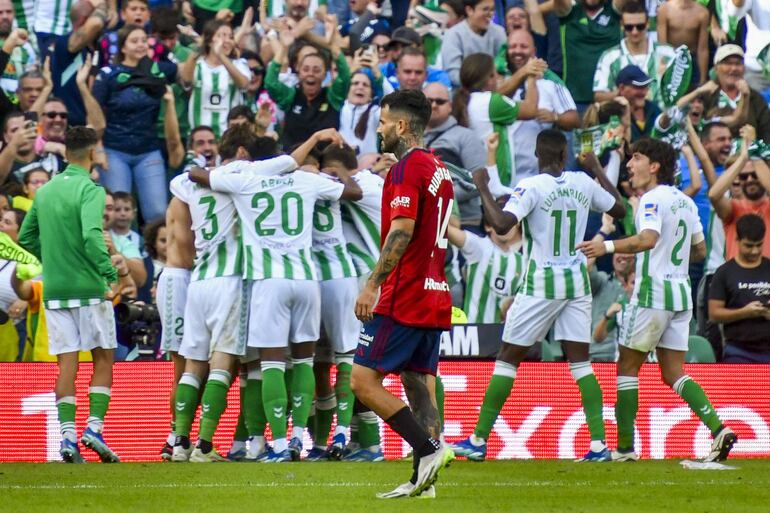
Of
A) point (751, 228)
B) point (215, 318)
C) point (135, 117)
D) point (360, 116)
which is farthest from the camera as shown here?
point (360, 116)

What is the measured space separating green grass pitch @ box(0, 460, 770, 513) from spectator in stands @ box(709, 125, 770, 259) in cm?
505

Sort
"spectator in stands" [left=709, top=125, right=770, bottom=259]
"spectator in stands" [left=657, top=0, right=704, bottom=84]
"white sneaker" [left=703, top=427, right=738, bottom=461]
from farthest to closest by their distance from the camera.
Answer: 1. "spectator in stands" [left=657, top=0, right=704, bottom=84]
2. "spectator in stands" [left=709, top=125, right=770, bottom=259]
3. "white sneaker" [left=703, top=427, right=738, bottom=461]

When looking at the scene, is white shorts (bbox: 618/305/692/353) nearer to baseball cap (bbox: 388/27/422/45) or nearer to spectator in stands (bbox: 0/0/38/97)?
baseball cap (bbox: 388/27/422/45)

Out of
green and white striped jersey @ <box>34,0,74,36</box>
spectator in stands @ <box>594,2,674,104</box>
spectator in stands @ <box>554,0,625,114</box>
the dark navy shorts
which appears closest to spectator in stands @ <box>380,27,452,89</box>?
spectator in stands @ <box>554,0,625,114</box>

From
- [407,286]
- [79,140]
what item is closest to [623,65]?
[79,140]

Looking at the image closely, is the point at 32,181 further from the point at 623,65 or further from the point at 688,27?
the point at 688,27

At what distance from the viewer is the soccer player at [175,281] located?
39.5 ft

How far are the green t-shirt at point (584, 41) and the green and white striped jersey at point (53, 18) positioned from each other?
6080 millimetres

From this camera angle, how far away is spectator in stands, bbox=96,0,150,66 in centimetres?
1698

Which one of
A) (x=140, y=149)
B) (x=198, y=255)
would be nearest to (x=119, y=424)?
(x=198, y=255)

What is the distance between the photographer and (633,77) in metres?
17.1

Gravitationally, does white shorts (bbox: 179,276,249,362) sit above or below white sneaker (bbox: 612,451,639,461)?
above

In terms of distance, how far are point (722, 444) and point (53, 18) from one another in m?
10.0

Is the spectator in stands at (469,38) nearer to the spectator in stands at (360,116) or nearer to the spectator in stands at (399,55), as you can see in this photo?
the spectator in stands at (399,55)
